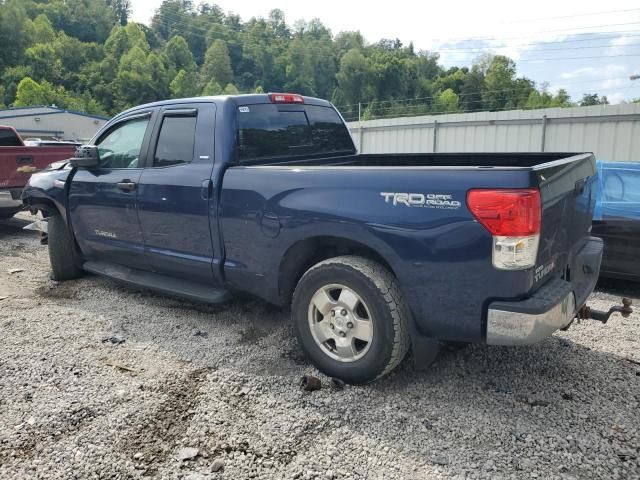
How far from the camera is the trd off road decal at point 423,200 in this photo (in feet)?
9.49

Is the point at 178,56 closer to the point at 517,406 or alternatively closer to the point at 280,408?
the point at 280,408

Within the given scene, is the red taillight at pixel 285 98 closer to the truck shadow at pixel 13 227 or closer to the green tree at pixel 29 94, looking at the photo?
the truck shadow at pixel 13 227

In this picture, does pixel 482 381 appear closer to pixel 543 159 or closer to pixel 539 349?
pixel 539 349

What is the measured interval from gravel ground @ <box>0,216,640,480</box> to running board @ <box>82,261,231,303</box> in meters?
0.33

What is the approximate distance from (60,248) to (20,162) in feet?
13.0

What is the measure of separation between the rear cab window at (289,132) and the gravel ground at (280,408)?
1472mm

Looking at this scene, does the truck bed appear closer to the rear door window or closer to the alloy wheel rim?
the rear door window

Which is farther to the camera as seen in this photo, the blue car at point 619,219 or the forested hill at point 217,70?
the forested hill at point 217,70

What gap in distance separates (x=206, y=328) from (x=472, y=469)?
8.48 ft

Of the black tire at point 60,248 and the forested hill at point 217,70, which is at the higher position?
the forested hill at point 217,70

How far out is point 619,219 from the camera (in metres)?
5.64

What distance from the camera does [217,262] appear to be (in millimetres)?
4129

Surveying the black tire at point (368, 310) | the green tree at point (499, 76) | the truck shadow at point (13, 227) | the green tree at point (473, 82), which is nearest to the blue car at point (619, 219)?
the black tire at point (368, 310)

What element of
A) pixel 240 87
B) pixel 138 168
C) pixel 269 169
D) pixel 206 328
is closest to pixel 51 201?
pixel 138 168
